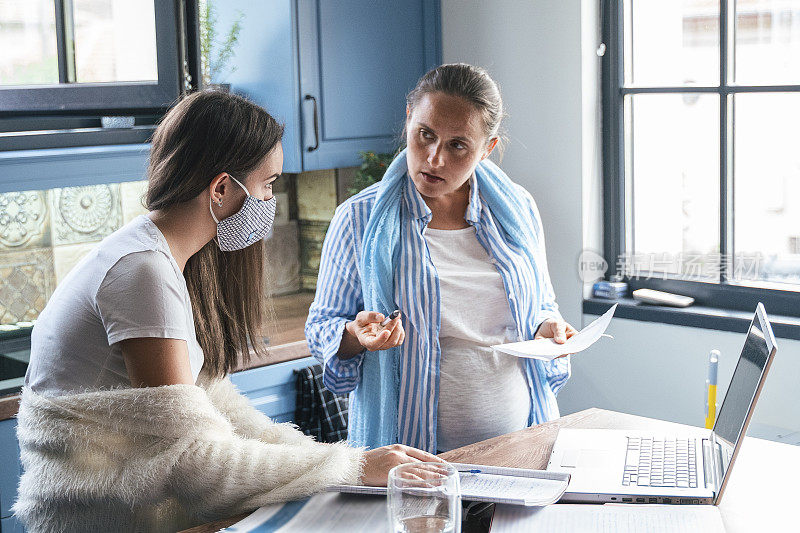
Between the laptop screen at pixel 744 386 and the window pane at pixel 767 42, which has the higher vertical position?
the window pane at pixel 767 42

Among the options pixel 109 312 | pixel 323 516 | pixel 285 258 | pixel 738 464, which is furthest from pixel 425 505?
pixel 285 258

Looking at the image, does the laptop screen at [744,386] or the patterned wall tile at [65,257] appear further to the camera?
the patterned wall tile at [65,257]

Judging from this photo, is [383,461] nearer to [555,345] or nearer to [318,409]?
[555,345]

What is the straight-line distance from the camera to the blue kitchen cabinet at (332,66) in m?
3.20

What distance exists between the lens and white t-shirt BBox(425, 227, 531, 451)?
6.55ft

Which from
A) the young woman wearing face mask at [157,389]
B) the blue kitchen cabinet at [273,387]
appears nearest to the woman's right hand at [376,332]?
the young woman wearing face mask at [157,389]

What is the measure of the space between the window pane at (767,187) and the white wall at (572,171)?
315 mm

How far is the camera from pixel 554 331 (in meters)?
2.06

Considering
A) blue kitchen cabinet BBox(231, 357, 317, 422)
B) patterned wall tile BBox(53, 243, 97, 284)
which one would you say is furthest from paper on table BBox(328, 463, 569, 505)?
patterned wall tile BBox(53, 243, 97, 284)

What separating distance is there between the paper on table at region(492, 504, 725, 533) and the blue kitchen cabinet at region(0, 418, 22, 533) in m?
1.59

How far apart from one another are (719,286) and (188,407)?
2.25 metres

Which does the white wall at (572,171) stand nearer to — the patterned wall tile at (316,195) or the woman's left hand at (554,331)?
the patterned wall tile at (316,195)

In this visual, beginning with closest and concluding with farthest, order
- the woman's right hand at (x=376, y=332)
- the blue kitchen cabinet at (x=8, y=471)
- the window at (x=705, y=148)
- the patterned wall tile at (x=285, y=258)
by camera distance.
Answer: the woman's right hand at (x=376, y=332), the blue kitchen cabinet at (x=8, y=471), the window at (x=705, y=148), the patterned wall tile at (x=285, y=258)

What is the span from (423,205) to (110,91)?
1.21 meters
